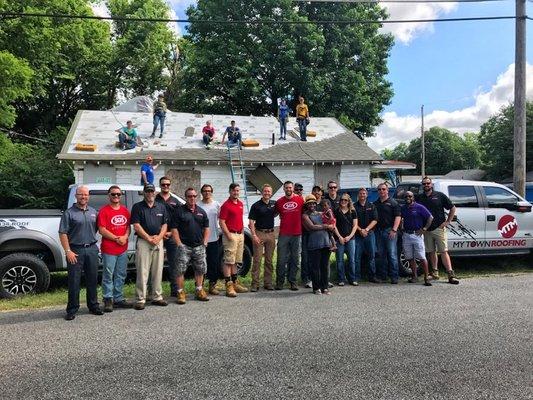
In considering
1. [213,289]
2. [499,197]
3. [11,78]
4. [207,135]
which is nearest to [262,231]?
[213,289]

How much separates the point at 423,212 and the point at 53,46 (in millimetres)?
19969

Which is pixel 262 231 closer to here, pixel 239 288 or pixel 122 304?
pixel 239 288

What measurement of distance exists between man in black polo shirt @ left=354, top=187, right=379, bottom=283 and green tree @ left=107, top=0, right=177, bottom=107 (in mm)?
29186

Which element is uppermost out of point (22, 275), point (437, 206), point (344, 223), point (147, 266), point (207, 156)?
point (207, 156)

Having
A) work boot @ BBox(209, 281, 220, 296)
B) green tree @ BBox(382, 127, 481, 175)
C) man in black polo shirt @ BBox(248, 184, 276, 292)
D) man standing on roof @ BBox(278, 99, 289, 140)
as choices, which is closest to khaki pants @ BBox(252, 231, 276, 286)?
man in black polo shirt @ BBox(248, 184, 276, 292)

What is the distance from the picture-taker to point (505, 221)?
31.7 ft

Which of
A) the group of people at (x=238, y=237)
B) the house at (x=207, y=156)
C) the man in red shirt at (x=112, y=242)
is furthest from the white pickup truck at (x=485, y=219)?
the house at (x=207, y=156)

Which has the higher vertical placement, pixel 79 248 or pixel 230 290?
pixel 79 248

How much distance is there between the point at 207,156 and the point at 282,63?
589 inches

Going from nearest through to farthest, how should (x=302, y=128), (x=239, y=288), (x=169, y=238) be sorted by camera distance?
(x=169, y=238), (x=239, y=288), (x=302, y=128)

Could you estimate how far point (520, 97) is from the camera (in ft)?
39.0

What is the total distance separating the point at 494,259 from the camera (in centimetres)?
1085

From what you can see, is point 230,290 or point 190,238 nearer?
point 190,238

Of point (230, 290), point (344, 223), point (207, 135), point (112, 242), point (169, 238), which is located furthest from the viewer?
point (207, 135)
